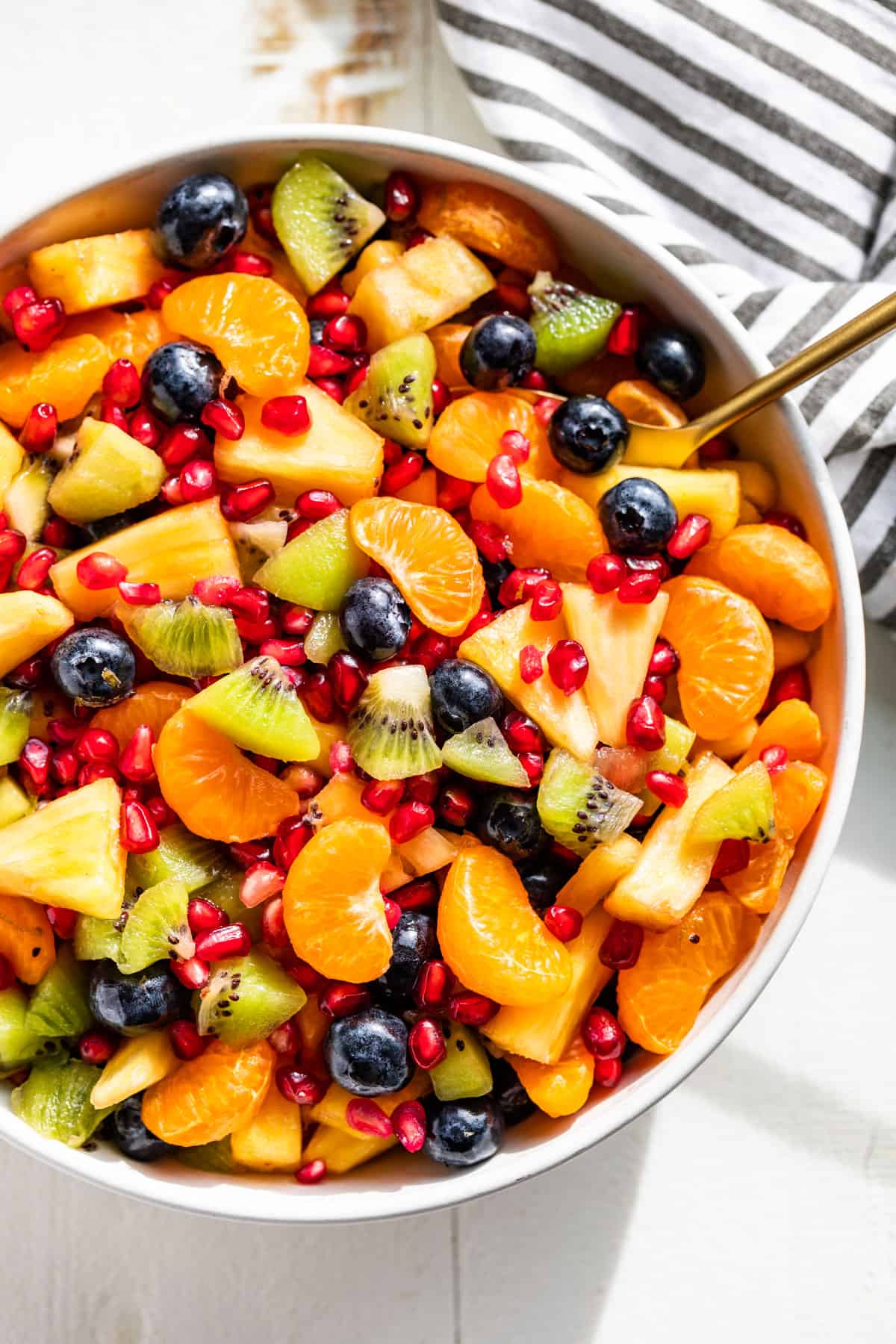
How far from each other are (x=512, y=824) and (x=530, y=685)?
0.20 m

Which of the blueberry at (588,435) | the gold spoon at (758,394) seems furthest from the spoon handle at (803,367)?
the blueberry at (588,435)

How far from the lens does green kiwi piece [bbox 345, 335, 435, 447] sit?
191 cm

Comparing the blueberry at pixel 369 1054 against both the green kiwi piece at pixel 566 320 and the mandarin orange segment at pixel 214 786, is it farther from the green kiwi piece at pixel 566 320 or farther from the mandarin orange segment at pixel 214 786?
the green kiwi piece at pixel 566 320

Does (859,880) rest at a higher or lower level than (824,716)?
lower

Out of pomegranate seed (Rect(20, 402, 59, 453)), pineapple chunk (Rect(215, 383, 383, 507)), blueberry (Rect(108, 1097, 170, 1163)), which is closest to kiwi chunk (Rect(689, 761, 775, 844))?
pineapple chunk (Rect(215, 383, 383, 507))

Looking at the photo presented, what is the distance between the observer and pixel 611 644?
6.17 ft

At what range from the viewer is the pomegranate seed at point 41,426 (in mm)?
1915

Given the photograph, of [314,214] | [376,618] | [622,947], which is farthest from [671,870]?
[314,214]

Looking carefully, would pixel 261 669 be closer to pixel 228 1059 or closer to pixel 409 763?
pixel 409 763

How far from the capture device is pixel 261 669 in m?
1.81

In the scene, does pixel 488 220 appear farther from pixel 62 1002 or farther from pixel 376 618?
pixel 62 1002

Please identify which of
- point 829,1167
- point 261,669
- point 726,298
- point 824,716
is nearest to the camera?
point 261,669

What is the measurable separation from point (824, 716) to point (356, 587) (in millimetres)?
751

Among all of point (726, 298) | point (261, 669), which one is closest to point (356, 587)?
point (261, 669)
